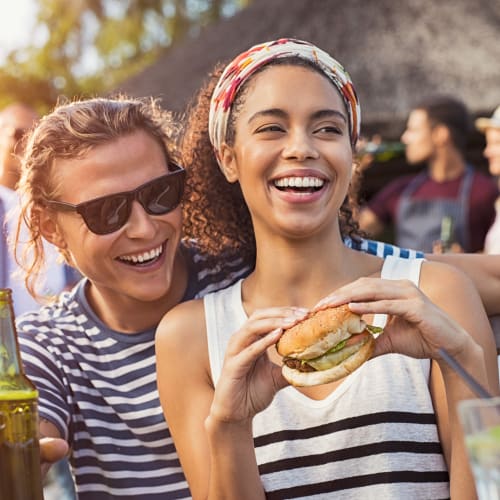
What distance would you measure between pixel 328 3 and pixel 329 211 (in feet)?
34.7

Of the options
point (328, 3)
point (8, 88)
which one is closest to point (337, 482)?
point (328, 3)

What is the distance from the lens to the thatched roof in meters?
11.4

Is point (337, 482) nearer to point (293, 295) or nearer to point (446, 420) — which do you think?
point (446, 420)

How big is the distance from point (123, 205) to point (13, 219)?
3.48 feet

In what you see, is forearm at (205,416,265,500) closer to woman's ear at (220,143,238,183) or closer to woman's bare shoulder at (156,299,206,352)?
woman's bare shoulder at (156,299,206,352)

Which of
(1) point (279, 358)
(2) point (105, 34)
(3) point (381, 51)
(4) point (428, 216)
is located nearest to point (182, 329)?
(1) point (279, 358)

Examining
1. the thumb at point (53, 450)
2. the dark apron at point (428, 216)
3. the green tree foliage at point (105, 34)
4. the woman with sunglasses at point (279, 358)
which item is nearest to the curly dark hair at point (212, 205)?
the woman with sunglasses at point (279, 358)

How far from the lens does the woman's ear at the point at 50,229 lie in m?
2.75

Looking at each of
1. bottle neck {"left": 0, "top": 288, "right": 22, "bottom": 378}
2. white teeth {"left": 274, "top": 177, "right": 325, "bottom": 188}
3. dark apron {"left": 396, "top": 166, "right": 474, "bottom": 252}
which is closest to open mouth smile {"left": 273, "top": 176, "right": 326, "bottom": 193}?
white teeth {"left": 274, "top": 177, "right": 325, "bottom": 188}

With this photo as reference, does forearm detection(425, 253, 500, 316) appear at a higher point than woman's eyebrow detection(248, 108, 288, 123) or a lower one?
lower

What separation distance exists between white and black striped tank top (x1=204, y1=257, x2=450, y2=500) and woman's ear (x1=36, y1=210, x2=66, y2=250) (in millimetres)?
871

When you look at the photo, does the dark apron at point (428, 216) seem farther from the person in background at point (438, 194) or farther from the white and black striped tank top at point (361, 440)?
the white and black striped tank top at point (361, 440)

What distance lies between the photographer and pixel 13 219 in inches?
136

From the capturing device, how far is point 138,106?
2791 millimetres
